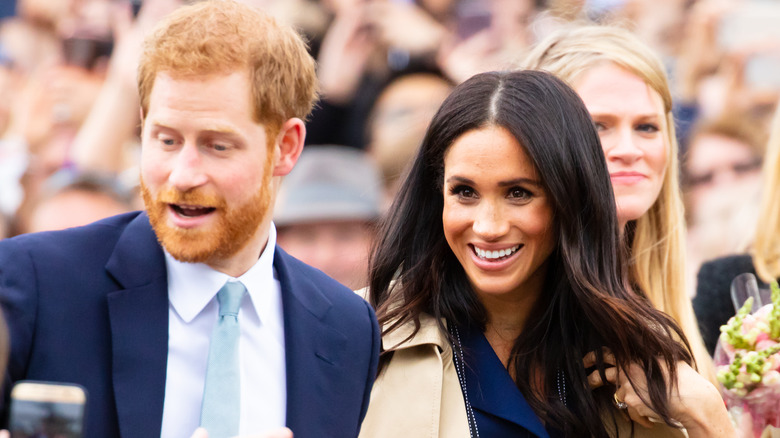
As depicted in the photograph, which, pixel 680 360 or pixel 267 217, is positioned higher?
pixel 267 217

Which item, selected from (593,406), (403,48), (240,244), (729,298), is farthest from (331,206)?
(240,244)

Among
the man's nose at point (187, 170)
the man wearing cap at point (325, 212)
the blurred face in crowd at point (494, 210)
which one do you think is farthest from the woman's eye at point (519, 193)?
the man wearing cap at point (325, 212)

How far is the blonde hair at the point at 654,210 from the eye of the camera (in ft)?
12.9

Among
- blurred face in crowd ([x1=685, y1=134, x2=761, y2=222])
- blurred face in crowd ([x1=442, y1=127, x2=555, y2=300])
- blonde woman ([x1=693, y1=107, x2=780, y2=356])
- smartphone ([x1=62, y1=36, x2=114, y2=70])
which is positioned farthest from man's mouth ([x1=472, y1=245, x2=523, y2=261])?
smartphone ([x1=62, y1=36, x2=114, y2=70])

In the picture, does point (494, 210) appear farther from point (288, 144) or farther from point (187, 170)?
point (187, 170)

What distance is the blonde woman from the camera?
416 centimetres

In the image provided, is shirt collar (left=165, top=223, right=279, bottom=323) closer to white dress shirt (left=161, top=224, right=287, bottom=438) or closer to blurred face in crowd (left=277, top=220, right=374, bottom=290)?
white dress shirt (left=161, top=224, right=287, bottom=438)

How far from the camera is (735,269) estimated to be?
13.8 ft

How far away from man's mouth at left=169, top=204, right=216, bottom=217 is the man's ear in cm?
26

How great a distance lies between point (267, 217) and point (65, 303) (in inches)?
21.7

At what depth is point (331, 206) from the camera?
6238 millimetres

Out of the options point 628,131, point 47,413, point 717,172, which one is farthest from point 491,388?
point 717,172

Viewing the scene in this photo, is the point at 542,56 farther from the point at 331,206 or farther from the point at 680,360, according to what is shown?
the point at 331,206

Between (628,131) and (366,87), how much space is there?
3.22m
